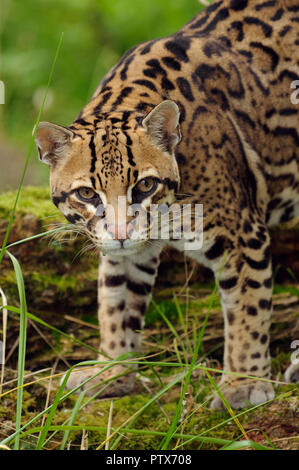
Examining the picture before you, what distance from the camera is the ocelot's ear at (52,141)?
14.0 ft

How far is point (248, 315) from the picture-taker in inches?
200

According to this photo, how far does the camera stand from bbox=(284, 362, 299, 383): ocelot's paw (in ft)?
17.3

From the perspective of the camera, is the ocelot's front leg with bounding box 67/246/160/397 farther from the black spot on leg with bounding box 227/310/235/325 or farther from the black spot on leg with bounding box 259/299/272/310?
the black spot on leg with bounding box 259/299/272/310

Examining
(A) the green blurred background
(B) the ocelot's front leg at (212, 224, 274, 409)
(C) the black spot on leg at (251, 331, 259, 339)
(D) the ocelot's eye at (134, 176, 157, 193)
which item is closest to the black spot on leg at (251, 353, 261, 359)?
(B) the ocelot's front leg at (212, 224, 274, 409)

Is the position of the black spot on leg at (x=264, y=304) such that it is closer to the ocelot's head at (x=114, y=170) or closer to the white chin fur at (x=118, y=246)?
the ocelot's head at (x=114, y=170)

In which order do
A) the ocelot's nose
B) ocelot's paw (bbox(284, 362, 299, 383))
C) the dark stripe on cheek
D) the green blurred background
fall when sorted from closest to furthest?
the ocelot's nose, the dark stripe on cheek, ocelot's paw (bbox(284, 362, 299, 383)), the green blurred background

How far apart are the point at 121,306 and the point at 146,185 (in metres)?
1.54

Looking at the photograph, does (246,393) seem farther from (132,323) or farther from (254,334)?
(132,323)

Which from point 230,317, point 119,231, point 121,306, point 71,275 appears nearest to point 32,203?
point 71,275

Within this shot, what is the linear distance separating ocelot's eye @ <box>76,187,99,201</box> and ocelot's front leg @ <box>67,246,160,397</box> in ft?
4.17

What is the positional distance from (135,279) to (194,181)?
1.16 meters

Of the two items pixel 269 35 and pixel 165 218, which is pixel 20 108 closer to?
pixel 269 35

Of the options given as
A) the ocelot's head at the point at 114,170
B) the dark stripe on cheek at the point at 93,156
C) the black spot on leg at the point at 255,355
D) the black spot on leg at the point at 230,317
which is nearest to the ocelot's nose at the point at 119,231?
the ocelot's head at the point at 114,170
